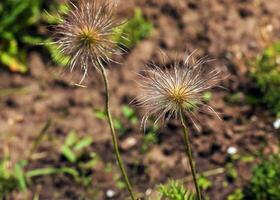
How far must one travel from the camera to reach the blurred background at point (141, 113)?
3.46 meters

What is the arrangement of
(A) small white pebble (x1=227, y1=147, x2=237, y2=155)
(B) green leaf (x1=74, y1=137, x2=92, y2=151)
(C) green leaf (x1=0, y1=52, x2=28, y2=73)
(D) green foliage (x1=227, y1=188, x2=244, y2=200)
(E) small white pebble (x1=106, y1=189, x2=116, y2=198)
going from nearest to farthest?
(D) green foliage (x1=227, y1=188, x2=244, y2=200), (E) small white pebble (x1=106, y1=189, x2=116, y2=198), (A) small white pebble (x1=227, y1=147, x2=237, y2=155), (B) green leaf (x1=74, y1=137, x2=92, y2=151), (C) green leaf (x1=0, y1=52, x2=28, y2=73)

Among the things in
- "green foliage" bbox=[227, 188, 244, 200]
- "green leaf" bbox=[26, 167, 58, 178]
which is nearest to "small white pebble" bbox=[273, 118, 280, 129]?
"green foliage" bbox=[227, 188, 244, 200]

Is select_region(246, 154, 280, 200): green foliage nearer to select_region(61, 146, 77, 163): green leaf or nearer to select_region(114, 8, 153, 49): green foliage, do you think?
select_region(61, 146, 77, 163): green leaf

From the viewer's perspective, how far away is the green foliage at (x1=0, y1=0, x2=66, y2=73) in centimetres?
409

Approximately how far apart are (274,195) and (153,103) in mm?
1516

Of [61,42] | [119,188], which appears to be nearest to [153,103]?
[61,42]

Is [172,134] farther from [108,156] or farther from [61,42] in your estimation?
[61,42]

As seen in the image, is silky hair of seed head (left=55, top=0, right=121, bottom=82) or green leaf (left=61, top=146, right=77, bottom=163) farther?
green leaf (left=61, top=146, right=77, bottom=163)

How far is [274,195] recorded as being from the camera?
306 centimetres

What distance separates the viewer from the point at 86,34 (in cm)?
171

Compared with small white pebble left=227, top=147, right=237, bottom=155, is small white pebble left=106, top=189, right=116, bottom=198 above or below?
below

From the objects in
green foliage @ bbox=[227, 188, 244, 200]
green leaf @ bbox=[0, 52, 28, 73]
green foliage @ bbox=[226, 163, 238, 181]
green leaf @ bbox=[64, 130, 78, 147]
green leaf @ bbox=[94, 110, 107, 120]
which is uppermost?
green leaf @ bbox=[0, 52, 28, 73]

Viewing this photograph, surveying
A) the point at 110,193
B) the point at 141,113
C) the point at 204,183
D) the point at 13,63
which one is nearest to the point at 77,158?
the point at 110,193

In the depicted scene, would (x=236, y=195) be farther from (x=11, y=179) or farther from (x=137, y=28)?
(x=137, y=28)
